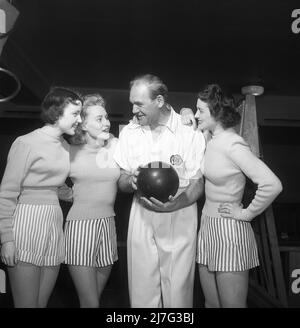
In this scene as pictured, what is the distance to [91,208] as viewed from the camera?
107cm

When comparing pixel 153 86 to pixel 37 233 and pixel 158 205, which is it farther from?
pixel 37 233

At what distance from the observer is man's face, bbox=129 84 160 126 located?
1.09 meters

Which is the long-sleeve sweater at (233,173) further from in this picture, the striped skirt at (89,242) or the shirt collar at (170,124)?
the striped skirt at (89,242)

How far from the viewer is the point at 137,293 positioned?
1.10 meters

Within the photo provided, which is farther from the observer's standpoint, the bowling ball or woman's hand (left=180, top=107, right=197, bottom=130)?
woman's hand (left=180, top=107, right=197, bottom=130)

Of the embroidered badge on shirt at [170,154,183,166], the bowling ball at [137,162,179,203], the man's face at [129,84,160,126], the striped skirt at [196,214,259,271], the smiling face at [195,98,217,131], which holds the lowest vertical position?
the striped skirt at [196,214,259,271]

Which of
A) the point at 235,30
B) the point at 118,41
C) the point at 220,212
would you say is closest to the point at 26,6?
the point at 118,41

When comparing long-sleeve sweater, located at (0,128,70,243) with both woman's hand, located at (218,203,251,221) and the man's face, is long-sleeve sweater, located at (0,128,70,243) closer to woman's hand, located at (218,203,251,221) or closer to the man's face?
the man's face

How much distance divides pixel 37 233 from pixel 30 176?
14 centimetres

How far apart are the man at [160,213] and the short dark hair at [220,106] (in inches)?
3.4

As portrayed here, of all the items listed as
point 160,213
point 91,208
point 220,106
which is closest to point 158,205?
point 160,213

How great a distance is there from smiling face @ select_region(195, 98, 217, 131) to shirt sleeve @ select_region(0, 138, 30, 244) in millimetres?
413

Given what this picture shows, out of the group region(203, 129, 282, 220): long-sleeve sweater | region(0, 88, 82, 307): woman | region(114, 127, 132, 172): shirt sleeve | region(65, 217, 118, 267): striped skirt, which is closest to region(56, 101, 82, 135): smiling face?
region(0, 88, 82, 307): woman
